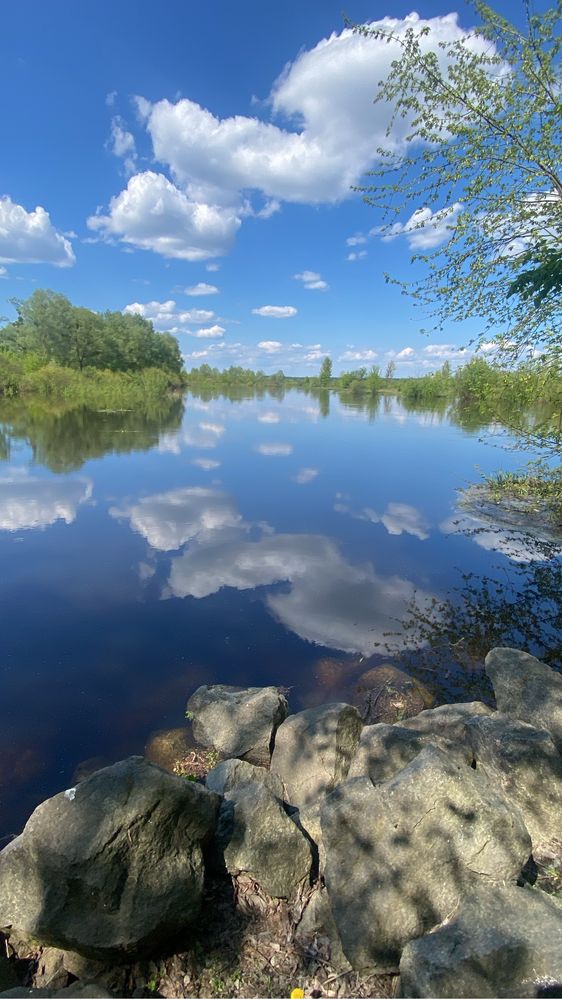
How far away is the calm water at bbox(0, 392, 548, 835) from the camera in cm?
655

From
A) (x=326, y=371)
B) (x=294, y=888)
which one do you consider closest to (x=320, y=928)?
(x=294, y=888)

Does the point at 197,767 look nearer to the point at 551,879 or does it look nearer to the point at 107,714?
the point at 107,714

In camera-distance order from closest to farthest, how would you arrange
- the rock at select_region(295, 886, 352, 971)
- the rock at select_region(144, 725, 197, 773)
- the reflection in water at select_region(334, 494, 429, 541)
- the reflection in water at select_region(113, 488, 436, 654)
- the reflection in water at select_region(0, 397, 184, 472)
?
the rock at select_region(295, 886, 352, 971), the rock at select_region(144, 725, 197, 773), the reflection in water at select_region(113, 488, 436, 654), the reflection in water at select_region(334, 494, 429, 541), the reflection in water at select_region(0, 397, 184, 472)

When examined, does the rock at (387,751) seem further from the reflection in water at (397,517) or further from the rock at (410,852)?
the reflection in water at (397,517)

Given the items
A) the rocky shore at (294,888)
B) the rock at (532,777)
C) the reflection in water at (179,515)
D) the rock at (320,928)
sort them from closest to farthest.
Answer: the rocky shore at (294,888), the rock at (320,928), the rock at (532,777), the reflection in water at (179,515)

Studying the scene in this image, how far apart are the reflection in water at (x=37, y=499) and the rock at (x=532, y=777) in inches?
522

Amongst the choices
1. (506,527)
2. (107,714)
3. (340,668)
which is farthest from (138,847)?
(506,527)

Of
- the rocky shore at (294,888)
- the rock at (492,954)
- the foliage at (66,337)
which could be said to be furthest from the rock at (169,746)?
the foliage at (66,337)

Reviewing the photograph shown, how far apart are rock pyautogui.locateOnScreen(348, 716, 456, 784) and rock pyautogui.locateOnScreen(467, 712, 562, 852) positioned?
20.1 inches

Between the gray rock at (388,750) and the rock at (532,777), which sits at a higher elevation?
the rock at (532,777)

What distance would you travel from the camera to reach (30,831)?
2.98 meters

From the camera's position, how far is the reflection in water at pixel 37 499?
1381cm

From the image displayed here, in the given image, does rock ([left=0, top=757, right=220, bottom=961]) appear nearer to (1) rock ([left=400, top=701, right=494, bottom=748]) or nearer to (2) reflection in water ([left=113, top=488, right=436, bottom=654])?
(1) rock ([left=400, top=701, right=494, bottom=748])

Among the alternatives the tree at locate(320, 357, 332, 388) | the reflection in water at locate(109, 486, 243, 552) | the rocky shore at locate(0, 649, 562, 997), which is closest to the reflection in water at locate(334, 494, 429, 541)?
the reflection in water at locate(109, 486, 243, 552)
